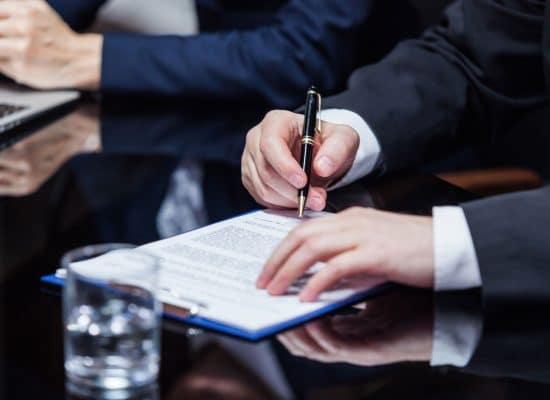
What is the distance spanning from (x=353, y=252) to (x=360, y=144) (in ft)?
1.38

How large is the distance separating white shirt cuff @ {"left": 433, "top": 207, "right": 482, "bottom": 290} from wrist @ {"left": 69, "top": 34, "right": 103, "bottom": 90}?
3.67ft

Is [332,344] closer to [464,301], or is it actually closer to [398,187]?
[464,301]

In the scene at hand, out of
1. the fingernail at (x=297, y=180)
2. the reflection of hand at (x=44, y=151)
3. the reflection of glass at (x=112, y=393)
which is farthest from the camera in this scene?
the reflection of hand at (x=44, y=151)

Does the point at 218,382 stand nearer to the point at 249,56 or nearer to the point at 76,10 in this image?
the point at 249,56

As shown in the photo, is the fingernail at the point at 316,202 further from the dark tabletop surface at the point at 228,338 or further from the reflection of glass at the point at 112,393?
the reflection of glass at the point at 112,393

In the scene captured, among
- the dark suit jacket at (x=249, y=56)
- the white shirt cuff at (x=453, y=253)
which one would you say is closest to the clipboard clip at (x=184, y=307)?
the white shirt cuff at (x=453, y=253)

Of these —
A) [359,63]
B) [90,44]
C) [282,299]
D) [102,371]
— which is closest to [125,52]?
[90,44]

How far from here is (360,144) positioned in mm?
1288

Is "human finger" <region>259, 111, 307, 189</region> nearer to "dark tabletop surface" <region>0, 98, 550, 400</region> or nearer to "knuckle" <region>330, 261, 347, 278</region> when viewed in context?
"dark tabletop surface" <region>0, 98, 550, 400</region>

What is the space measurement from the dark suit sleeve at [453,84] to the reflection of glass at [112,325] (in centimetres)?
68

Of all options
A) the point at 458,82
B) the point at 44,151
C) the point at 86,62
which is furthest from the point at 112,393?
the point at 86,62

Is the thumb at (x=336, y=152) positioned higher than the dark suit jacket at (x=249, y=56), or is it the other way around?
the thumb at (x=336, y=152)

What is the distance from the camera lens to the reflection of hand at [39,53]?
1911 mm

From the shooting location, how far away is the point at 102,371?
0.72m
